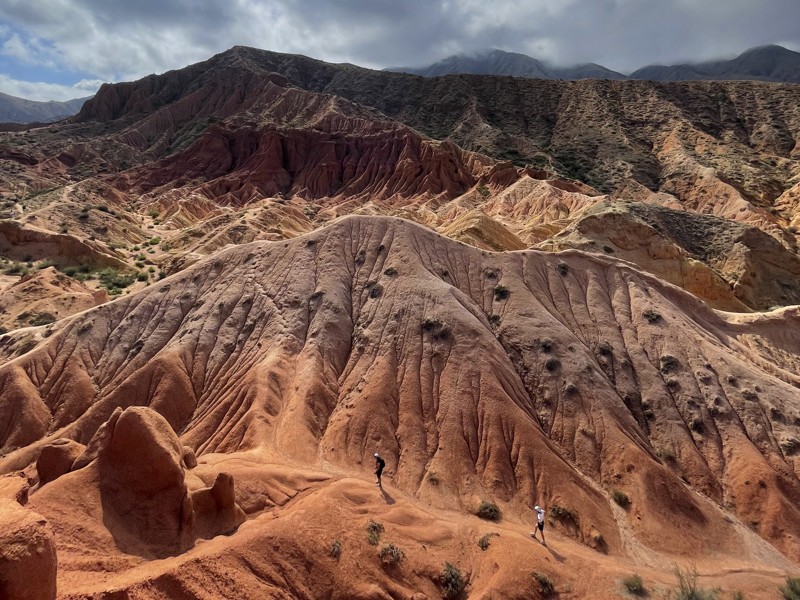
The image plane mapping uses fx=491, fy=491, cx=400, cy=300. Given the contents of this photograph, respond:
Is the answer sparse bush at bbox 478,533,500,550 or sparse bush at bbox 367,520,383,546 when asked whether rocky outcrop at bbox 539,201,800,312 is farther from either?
sparse bush at bbox 367,520,383,546

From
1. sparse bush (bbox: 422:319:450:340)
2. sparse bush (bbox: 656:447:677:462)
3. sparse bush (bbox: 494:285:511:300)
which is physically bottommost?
sparse bush (bbox: 656:447:677:462)

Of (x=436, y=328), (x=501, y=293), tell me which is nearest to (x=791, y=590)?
(x=436, y=328)

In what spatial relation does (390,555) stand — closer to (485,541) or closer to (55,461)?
(485,541)

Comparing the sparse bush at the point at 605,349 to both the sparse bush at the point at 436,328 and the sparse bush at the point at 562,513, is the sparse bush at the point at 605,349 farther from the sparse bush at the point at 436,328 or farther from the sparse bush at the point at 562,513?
the sparse bush at the point at 562,513

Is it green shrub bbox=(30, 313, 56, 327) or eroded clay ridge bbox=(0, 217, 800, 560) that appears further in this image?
green shrub bbox=(30, 313, 56, 327)

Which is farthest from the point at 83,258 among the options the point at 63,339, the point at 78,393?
the point at 78,393

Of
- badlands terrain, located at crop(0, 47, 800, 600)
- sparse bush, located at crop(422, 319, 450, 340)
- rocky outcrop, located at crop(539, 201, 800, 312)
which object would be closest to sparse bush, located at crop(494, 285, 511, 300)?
badlands terrain, located at crop(0, 47, 800, 600)

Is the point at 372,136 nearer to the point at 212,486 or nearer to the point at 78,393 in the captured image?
the point at 78,393
